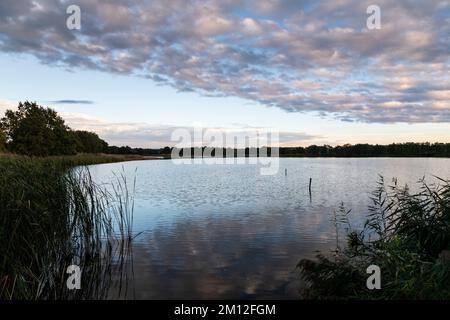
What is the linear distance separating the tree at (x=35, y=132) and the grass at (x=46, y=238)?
2057 inches

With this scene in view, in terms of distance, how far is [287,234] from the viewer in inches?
672

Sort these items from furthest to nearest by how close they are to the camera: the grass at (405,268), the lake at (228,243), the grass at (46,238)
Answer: the lake at (228,243) < the grass at (46,238) < the grass at (405,268)

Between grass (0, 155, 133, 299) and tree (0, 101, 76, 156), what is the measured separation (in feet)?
171

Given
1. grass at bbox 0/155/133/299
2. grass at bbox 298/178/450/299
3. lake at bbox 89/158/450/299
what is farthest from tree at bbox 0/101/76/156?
grass at bbox 298/178/450/299

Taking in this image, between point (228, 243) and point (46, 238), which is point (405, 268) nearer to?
point (228, 243)

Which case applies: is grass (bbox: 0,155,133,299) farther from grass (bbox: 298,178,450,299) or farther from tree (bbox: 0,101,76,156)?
tree (bbox: 0,101,76,156)

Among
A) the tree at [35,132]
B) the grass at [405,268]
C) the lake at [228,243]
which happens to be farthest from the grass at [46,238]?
the tree at [35,132]

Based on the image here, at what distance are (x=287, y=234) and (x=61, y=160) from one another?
10643 millimetres

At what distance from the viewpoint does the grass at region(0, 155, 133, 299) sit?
835 centimetres

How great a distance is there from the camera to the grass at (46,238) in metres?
8.35

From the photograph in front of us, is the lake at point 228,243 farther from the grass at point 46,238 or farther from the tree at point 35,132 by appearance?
the tree at point 35,132

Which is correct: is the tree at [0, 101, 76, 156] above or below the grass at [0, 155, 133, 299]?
above

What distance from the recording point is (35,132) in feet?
218
